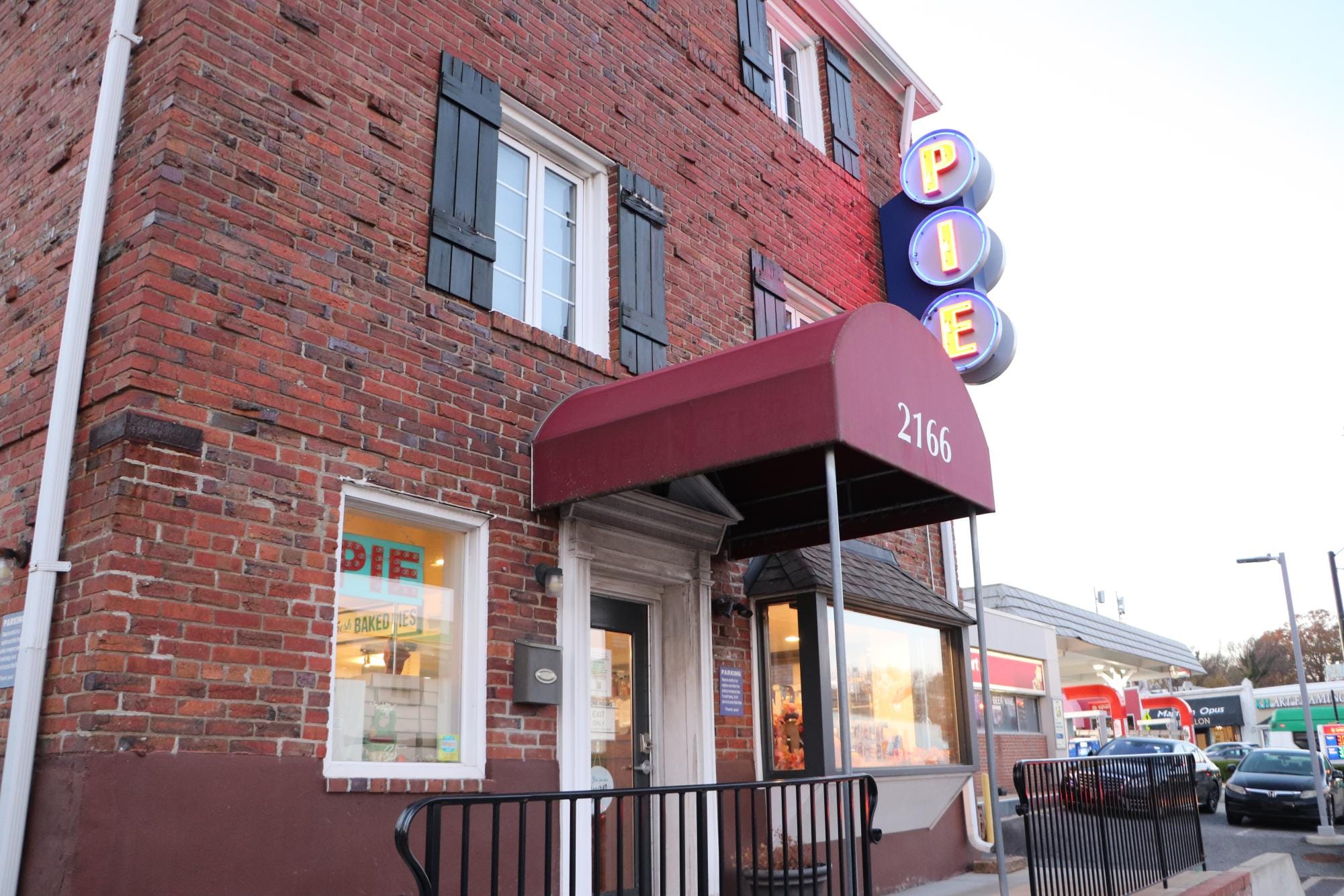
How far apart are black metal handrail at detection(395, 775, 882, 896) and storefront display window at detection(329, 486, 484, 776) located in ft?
1.67

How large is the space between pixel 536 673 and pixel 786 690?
2.58 m

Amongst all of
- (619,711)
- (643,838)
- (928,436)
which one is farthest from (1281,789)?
(643,838)

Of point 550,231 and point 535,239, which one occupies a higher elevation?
point 550,231

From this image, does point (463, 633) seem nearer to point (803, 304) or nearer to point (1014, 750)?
point (803, 304)

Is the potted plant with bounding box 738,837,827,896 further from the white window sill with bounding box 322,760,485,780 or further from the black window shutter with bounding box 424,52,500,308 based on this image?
the black window shutter with bounding box 424,52,500,308

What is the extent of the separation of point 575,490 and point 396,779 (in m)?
1.88

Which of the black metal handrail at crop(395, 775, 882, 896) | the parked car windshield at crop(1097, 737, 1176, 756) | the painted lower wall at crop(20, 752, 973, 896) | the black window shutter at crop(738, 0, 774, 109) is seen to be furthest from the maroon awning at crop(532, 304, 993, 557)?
the parked car windshield at crop(1097, 737, 1176, 756)

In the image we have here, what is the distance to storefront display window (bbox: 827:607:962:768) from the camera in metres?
8.58

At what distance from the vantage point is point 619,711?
23.9ft

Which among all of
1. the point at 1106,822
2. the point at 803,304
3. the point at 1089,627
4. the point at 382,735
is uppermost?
the point at 803,304

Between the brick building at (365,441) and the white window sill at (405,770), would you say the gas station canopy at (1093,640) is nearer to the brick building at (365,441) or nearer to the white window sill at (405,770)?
the brick building at (365,441)

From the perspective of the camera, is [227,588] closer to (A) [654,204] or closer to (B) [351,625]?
(B) [351,625]

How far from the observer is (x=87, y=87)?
234 inches

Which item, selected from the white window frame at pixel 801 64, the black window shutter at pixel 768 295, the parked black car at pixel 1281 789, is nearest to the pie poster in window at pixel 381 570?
the black window shutter at pixel 768 295
